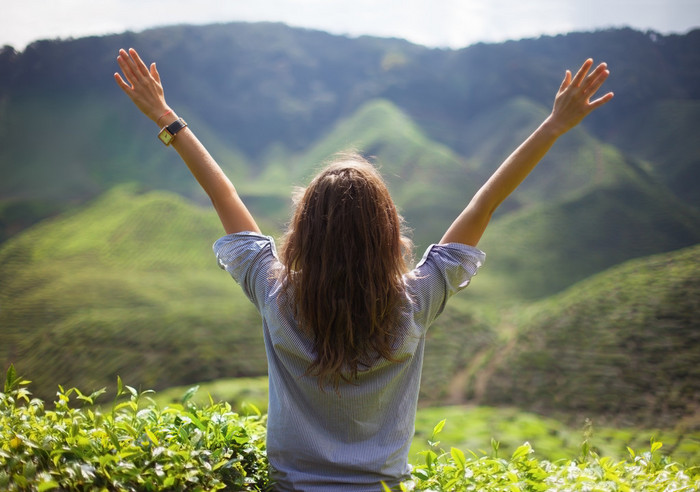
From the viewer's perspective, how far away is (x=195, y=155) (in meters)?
1.56

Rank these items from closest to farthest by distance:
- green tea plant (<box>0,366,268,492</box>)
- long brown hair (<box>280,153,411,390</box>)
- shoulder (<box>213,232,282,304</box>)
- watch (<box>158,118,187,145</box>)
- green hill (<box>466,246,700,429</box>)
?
green tea plant (<box>0,366,268,492</box>) → long brown hair (<box>280,153,411,390</box>) → shoulder (<box>213,232,282,304</box>) → watch (<box>158,118,187,145</box>) → green hill (<box>466,246,700,429</box>)

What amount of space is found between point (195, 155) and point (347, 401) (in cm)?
79

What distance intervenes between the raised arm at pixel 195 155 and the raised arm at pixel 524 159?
546mm

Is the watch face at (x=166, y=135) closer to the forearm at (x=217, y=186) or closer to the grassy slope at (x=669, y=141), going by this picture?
the forearm at (x=217, y=186)

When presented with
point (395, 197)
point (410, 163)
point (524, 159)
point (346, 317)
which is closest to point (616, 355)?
point (524, 159)

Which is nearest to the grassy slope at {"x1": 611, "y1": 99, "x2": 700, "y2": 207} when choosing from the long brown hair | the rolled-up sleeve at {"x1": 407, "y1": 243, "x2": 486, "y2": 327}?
the rolled-up sleeve at {"x1": 407, "y1": 243, "x2": 486, "y2": 327}

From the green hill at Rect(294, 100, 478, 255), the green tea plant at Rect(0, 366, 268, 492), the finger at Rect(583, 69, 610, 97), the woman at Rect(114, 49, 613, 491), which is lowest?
the green tea plant at Rect(0, 366, 268, 492)

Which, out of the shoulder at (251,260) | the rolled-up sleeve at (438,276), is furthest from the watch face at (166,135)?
the rolled-up sleeve at (438,276)

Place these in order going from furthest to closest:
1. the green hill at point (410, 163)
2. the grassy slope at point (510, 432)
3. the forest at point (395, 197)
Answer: the green hill at point (410, 163) < the forest at point (395, 197) < the grassy slope at point (510, 432)

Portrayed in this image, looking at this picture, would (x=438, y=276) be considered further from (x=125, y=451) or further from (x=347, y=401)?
(x=125, y=451)

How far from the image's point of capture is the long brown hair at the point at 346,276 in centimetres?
126

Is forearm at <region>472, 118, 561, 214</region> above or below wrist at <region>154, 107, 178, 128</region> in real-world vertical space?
below

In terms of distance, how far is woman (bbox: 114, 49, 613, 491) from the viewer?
4.15 feet

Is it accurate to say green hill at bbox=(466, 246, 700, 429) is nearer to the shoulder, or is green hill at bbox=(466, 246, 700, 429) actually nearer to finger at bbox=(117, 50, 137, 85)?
the shoulder
